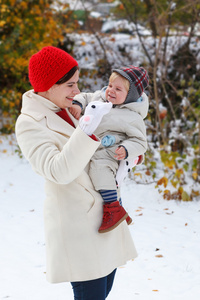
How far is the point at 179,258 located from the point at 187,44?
4.59 meters

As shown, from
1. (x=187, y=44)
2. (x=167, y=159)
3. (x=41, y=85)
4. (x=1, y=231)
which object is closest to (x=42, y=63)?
(x=41, y=85)

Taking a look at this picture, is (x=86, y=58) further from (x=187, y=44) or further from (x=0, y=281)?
(x=0, y=281)

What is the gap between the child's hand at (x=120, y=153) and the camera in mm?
1872

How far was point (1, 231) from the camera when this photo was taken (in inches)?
183

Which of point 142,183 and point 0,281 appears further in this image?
point 142,183

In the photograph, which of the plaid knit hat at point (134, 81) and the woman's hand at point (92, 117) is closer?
the woman's hand at point (92, 117)

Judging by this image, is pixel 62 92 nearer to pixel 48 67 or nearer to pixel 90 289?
pixel 48 67

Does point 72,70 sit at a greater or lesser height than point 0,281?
greater

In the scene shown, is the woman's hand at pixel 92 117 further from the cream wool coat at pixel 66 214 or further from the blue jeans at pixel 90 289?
the blue jeans at pixel 90 289

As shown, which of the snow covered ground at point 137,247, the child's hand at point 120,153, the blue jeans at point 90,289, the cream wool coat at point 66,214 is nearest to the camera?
the cream wool coat at point 66,214

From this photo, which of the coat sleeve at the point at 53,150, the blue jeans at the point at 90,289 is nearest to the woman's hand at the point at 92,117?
the coat sleeve at the point at 53,150

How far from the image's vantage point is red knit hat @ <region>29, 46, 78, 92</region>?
1.65 metres

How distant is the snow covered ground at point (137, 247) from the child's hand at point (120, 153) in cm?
182

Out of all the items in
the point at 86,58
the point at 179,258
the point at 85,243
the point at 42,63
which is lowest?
the point at 179,258
